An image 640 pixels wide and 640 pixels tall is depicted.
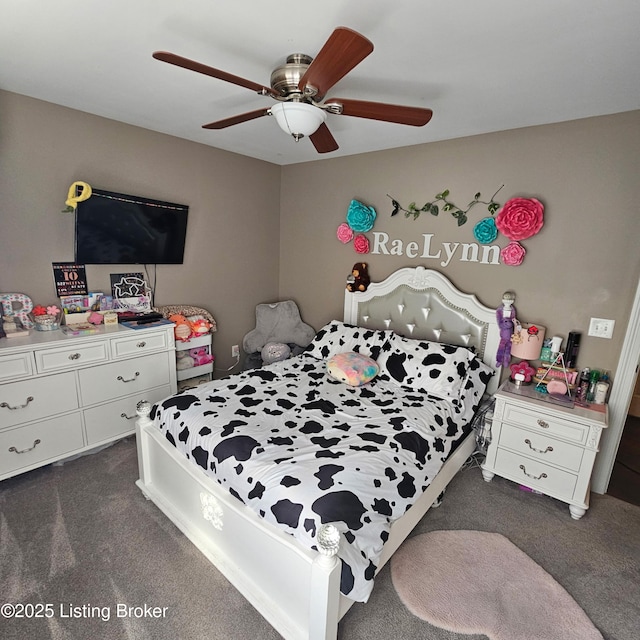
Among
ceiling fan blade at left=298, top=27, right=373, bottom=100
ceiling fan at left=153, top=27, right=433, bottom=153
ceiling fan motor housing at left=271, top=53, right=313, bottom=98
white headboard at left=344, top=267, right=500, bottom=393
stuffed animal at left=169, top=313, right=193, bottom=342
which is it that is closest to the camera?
ceiling fan blade at left=298, top=27, right=373, bottom=100

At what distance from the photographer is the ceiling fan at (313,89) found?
4.02 feet

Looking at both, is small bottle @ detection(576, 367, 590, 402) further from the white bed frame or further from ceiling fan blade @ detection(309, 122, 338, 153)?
ceiling fan blade @ detection(309, 122, 338, 153)

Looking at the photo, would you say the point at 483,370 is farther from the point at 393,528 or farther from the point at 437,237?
the point at 393,528

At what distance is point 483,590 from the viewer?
168cm

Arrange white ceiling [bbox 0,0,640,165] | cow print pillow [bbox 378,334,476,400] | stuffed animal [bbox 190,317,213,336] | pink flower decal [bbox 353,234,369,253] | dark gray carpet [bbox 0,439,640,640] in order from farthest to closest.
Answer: pink flower decal [bbox 353,234,369,253], stuffed animal [bbox 190,317,213,336], cow print pillow [bbox 378,334,476,400], dark gray carpet [bbox 0,439,640,640], white ceiling [bbox 0,0,640,165]

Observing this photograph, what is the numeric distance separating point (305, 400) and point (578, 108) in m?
2.39

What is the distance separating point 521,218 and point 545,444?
1.47 meters

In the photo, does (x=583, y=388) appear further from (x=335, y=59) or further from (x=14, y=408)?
(x=14, y=408)

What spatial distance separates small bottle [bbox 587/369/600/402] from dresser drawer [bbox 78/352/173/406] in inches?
118

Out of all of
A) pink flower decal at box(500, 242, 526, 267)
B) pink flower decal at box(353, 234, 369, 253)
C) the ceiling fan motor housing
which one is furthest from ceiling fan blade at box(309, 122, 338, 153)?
pink flower decal at box(500, 242, 526, 267)

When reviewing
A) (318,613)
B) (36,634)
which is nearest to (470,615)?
(318,613)

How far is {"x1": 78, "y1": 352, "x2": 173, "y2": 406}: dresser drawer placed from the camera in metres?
2.49

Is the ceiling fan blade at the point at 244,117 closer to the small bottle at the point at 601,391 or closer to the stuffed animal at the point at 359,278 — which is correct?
the stuffed animal at the point at 359,278

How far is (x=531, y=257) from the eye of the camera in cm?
252
